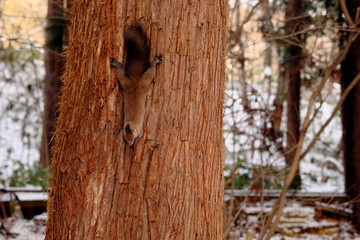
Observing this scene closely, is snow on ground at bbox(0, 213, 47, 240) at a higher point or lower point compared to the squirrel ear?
lower

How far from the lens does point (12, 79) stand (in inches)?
463

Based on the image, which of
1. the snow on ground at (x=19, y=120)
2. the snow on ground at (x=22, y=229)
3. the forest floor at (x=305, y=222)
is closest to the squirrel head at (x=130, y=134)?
the snow on ground at (x=22, y=229)

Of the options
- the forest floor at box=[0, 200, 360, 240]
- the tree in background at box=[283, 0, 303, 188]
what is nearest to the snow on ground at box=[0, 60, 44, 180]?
the forest floor at box=[0, 200, 360, 240]

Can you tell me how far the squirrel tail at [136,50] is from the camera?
7.48 feet

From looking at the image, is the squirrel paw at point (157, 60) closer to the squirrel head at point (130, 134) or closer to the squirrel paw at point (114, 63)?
the squirrel paw at point (114, 63)

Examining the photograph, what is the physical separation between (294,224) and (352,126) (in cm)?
185

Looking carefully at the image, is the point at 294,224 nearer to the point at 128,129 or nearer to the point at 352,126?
the point at 352,126

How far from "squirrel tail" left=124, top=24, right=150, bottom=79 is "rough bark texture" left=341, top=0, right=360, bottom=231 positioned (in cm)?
566

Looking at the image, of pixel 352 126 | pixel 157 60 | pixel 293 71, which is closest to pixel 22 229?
pixel 157 60

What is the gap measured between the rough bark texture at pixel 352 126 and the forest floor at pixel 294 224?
29 centimetres

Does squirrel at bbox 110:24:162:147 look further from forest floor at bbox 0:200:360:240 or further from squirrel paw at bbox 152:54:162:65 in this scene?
forest floor at bbox 0:200:360:240

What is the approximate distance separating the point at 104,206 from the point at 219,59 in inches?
37.1

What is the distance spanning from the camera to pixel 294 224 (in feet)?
22.9

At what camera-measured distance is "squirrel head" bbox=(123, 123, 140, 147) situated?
220cm
